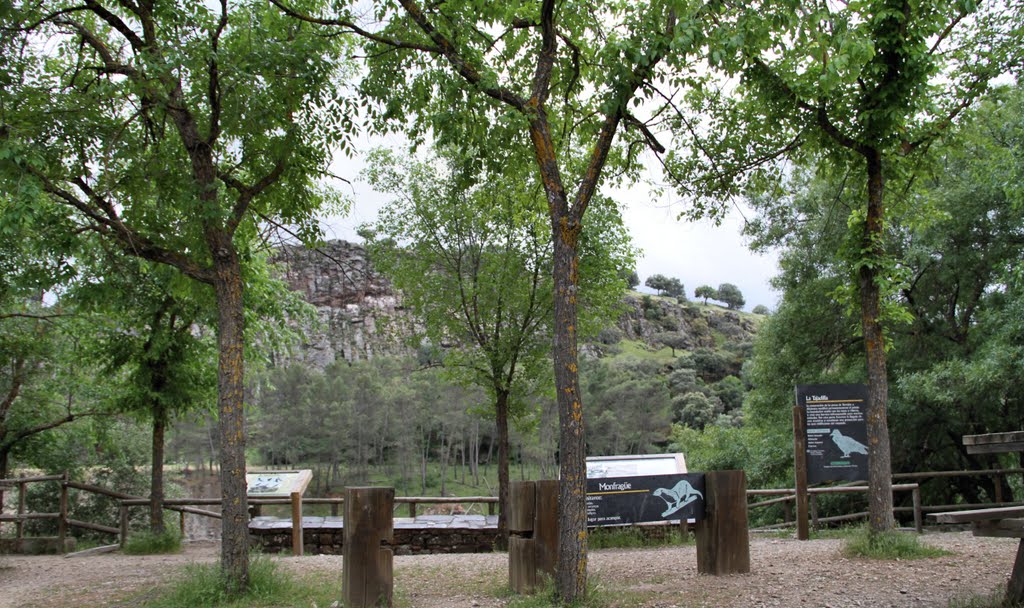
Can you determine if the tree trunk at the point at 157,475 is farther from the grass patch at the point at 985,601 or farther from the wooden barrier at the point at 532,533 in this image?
the grass patch at the point at 985,601

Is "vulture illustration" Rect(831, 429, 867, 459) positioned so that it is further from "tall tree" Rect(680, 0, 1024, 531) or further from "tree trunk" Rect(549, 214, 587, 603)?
"tree trunk" Rect(549, 214, 587, 603)

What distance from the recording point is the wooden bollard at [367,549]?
20.5 feet

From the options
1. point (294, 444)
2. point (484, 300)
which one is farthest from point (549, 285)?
point (294, 444)

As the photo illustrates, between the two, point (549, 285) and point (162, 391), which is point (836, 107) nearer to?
point (549, 285)

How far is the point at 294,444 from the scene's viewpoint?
43812mm

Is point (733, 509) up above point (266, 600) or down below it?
above

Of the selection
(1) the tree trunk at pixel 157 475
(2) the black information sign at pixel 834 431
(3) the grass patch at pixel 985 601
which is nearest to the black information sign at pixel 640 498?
(2) the black information sign at pixel 834 431

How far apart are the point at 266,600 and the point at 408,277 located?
24.3ft

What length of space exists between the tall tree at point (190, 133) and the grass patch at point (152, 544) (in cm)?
543

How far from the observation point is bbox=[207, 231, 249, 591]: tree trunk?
6.88 metres

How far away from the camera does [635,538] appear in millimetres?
10938

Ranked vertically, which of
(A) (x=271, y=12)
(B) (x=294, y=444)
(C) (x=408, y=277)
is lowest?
(B) (x=294, y=444)

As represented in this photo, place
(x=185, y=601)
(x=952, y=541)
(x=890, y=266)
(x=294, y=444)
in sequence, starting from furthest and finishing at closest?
(x=294, y=444), (x=952, y=541), (x=890, y=266), (x=185, y=601)

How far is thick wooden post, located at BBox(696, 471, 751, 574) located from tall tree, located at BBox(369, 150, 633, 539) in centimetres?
567
